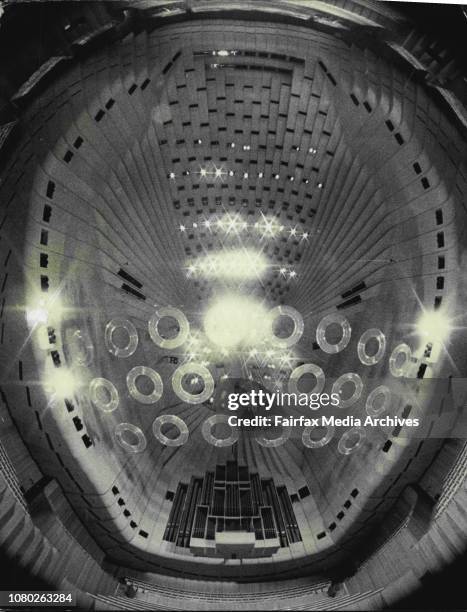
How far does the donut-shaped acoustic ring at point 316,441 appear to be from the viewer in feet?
11.2

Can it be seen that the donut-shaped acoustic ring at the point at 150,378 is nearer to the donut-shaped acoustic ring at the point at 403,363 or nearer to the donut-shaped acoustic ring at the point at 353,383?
the donut-shaped acoustic ring at the point at 353,383

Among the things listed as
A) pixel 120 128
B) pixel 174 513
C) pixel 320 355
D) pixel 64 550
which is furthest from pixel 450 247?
pixel 64 550

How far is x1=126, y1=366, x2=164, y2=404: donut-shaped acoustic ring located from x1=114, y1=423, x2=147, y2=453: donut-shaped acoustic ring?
229 mm

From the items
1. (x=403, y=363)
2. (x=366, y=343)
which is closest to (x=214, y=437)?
(x=366, y=343)

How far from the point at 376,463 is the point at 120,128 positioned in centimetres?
343

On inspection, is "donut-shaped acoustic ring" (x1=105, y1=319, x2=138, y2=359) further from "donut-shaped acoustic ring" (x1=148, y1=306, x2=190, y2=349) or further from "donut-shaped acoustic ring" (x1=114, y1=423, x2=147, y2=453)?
"donut-shaped acoustic ring" (x1=114, y1=423, x2=147, y2=453)

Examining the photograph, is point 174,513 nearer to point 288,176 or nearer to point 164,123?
point 288,176

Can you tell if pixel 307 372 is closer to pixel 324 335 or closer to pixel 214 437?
pixel 324 335

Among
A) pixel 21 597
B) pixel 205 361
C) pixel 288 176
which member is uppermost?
pixel 288 176

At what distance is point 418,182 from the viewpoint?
3529mm

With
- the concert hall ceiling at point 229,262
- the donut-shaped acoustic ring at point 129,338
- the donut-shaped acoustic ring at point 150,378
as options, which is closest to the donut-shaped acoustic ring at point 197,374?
the concert hall ceiling at point 229,262

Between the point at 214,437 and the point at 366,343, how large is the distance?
4.77ft

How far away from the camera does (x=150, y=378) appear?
3.63 meters

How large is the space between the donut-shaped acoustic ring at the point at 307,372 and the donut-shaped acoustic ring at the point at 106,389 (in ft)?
4.65
